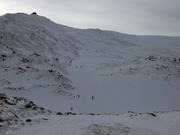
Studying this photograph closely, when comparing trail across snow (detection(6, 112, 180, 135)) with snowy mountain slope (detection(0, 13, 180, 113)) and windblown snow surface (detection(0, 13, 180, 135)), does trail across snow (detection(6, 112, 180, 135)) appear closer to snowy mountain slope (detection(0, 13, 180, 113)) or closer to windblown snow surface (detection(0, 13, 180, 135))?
windblown snow surface (detection(0, 13, 180, 135))

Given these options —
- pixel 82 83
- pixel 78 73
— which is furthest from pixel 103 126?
pixel 78 73

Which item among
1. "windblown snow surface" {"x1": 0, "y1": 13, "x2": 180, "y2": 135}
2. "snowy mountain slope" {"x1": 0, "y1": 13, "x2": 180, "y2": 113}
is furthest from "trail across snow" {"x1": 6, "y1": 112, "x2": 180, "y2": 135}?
"snowy mountain slope" {"x1": 0, "y1": 13, "x2": 180, "y2": 113}

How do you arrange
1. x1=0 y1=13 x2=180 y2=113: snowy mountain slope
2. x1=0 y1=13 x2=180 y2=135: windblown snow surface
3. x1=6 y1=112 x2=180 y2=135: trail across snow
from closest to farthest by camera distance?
x1=6 y1=112 x2=180 y2=135: trail across snow → x1=0 y1=13 x2=180 y2=135: windblown snow surface → x1=0 y1=13 x2=180 y2=113: snowy mountain slope

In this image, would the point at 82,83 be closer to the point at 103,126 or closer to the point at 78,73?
the point at 78,73

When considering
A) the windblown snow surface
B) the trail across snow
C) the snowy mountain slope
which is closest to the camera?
the trail across snow

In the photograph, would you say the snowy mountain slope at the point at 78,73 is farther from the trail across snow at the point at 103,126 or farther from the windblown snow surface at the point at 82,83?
the trail across snow at the point at 103,126

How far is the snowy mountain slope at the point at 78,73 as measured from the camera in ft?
148

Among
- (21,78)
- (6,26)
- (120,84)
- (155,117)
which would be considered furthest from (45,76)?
(155,117)

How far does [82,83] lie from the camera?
5175 centimetres

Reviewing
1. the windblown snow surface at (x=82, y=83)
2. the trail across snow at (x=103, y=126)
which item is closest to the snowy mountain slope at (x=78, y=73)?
the windblown snow surface at (x=82, y=83)

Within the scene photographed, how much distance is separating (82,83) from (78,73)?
16.4ft

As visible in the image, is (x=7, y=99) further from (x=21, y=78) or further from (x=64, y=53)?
(x=64, y=53)

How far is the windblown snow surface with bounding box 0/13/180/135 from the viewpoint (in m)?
19.3

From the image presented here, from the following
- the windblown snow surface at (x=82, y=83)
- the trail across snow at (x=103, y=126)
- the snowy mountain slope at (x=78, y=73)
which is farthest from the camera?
the snowy mountain slope at (x=78, y=73)
